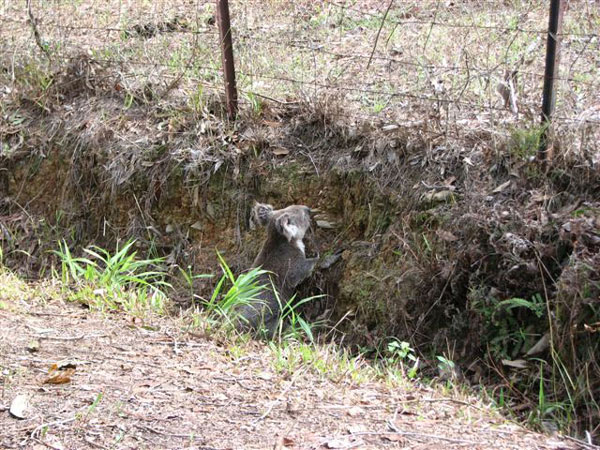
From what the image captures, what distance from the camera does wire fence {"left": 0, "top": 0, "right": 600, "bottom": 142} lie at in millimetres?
6227

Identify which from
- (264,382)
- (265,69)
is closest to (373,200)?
(265,69)

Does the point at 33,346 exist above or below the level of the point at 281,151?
below

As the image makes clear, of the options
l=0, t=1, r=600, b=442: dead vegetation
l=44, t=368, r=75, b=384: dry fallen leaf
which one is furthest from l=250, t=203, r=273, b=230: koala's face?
l=44, t=368, r=75, b=384: dry fallen leaf

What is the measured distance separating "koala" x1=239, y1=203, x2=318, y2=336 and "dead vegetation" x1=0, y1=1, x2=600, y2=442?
26cm

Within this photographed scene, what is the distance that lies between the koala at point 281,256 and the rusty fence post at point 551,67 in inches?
81.0

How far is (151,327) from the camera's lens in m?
5.02

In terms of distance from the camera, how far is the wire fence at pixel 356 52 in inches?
245

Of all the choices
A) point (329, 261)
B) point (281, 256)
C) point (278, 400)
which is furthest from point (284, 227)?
point (278, 400)

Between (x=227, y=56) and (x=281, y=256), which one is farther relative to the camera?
(x=227, y=56)

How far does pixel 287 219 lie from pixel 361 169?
0.83m

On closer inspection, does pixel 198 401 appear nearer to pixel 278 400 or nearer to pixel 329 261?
pixel 278 400

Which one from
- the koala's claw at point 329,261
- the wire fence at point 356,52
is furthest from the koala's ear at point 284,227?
the wire fence at point 356,52

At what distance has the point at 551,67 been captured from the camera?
17.5 ft

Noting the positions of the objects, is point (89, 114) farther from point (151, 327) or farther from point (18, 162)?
point (151, 327)
